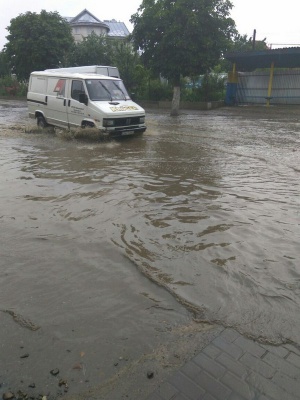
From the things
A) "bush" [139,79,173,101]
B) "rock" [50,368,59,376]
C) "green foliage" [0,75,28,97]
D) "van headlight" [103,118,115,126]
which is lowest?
"rock" [50,368,59,376]

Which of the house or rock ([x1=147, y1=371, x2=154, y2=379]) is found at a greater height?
the house

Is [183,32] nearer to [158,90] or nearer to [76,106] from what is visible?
[158,90]

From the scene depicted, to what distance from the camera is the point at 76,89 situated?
10.8 metres

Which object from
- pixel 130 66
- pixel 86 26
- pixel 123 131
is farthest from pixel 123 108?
pixel 86 26

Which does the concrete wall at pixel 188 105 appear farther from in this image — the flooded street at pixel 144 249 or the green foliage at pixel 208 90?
the flooded street at pixel 144 249

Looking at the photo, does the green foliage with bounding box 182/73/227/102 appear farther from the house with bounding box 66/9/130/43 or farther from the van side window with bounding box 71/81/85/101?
the house with bounding box 66/9/130/43

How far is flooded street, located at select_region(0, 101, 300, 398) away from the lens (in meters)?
2.73

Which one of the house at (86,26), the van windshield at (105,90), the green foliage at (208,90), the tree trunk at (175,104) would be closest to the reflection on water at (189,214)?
the van windshield at (105,90)

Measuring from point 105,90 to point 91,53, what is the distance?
791 inches

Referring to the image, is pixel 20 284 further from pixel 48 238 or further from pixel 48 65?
pixel 48 65

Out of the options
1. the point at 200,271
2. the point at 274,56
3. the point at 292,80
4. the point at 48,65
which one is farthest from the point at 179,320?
the point at 48,65

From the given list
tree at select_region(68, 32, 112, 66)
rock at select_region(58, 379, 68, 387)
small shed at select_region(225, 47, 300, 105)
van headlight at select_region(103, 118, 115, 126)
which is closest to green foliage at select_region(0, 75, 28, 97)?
tree at select_region(68, 32, 112, 66)

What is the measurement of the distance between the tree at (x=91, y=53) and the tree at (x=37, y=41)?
85 centimetres

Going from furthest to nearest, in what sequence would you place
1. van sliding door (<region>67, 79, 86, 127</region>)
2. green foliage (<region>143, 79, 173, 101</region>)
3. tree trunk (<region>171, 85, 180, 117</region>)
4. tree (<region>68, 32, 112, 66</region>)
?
tree (<region>68, 32, 112, 66</region>) → green foliage (<region>143, 79, 173, 101</region>) → tree trunk (<region>171, 85, 180, 117</region>) → van sliding door (<region>67, 79, 86, 127</region>)
